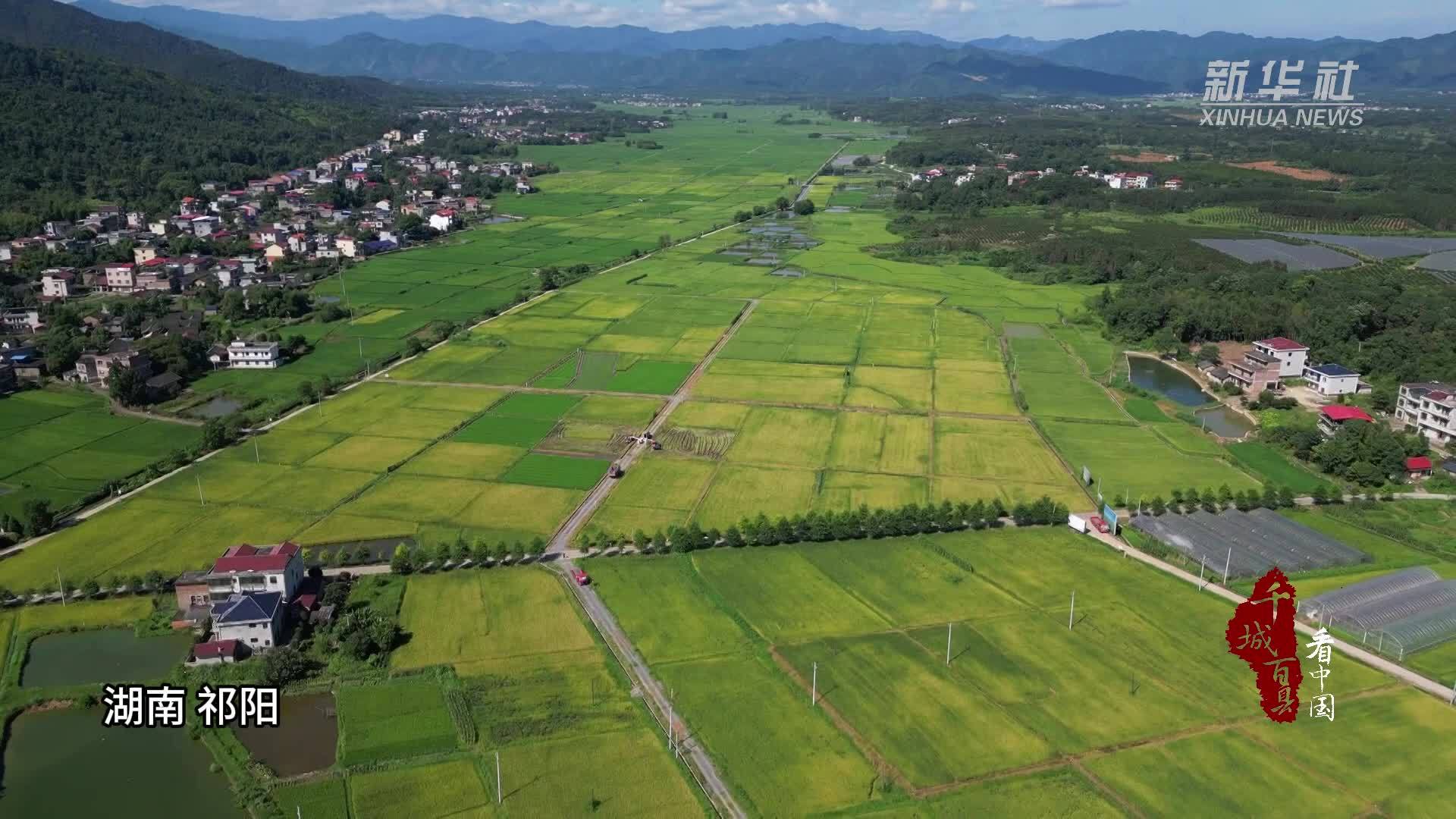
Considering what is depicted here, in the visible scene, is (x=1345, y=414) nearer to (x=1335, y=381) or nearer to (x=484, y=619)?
(x=1335, y=381)

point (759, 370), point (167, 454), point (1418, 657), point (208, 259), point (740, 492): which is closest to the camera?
point (1418, 657)

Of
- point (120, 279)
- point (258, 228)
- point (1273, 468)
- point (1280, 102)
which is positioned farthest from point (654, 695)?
point (1280, 102)

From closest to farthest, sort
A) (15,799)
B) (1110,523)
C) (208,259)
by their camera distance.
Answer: (15,799)
(1110,523)
(208,259)

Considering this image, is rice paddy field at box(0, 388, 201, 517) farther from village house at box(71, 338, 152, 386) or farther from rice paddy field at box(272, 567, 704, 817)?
rice paddy field at box(272, 567, 704, 817)

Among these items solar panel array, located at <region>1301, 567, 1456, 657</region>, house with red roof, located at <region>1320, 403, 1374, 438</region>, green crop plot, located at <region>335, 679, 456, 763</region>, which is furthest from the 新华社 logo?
green crop plot, located at <region>335, 679, 456, 763</region>

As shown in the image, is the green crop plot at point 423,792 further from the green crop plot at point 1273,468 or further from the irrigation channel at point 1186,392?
the irrigation channel at point 1186,392

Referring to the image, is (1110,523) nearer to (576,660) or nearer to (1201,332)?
(576,660)

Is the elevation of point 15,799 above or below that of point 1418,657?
below

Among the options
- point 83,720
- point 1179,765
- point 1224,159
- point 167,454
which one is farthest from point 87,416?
point 1224,159
